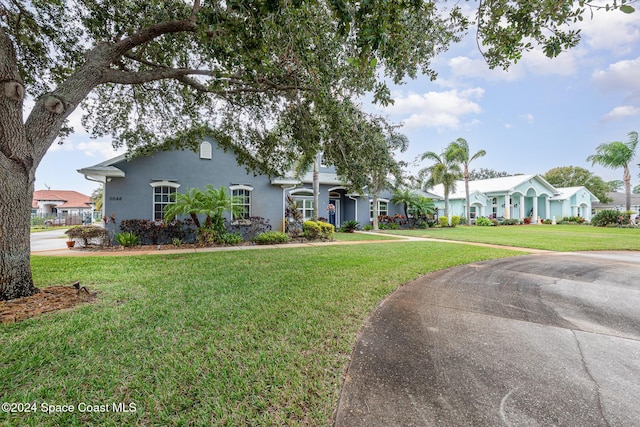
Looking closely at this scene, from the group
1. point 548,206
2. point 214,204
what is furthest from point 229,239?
point 548,206

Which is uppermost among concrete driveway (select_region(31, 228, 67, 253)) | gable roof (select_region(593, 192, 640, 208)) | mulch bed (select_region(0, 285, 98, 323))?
gable roof (select_region(593, 192, 640, 208))

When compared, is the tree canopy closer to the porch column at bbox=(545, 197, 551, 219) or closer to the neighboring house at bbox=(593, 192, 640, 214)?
the neighboring house at bbox=(593, 192, 640, 214)

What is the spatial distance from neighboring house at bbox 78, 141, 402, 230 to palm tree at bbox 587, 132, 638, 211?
30.6 m

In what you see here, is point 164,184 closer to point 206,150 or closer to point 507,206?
point 206,150

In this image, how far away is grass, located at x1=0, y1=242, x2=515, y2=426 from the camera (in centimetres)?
204

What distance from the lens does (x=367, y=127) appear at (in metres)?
5.84

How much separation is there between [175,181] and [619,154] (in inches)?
1488

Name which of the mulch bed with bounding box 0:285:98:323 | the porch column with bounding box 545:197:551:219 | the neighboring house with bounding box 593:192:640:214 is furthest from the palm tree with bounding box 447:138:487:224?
the neighboring house with bounding box 593:192:640:214

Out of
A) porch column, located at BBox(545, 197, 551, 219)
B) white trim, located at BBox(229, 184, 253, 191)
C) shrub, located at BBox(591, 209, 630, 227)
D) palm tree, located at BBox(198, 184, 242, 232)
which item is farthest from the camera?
porch column, located at BBox(545, 197, 551, 219)

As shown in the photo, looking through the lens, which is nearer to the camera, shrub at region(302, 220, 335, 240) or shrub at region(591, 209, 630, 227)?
shrub at region(302, 220, 335, 240)

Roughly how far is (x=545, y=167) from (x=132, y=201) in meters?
63.4

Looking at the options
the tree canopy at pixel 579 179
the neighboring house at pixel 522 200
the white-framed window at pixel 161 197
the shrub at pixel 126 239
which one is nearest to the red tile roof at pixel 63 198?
the white-framed window at pixel 161 197

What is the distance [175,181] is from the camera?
12281 millimetres

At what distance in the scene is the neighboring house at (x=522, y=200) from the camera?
100 ft
